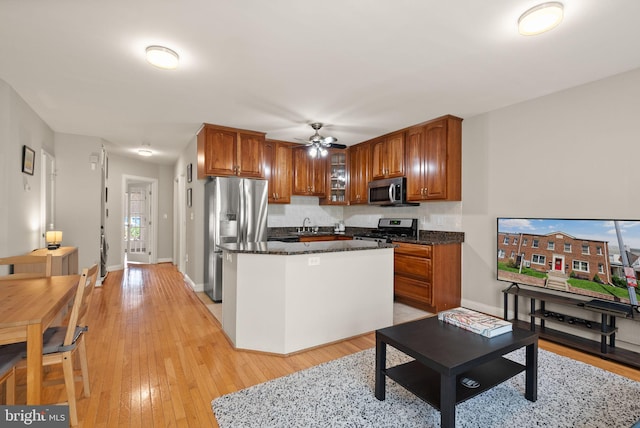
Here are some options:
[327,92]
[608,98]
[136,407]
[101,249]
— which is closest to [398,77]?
[327,92]

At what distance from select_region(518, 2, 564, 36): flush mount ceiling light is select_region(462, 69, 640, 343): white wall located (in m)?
1.50

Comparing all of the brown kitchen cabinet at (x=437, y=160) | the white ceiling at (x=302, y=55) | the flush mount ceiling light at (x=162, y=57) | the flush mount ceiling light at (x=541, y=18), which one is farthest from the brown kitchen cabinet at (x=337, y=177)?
the flush mount ceiling light at (x=541, y=18)

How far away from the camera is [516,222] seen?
3.37 meters

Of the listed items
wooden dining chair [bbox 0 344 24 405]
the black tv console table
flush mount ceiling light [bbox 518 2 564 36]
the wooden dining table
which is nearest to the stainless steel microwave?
the black tv console table

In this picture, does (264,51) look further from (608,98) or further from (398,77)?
(608,98)

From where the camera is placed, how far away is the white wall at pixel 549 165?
109 inches

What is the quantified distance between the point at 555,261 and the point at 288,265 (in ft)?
8.53

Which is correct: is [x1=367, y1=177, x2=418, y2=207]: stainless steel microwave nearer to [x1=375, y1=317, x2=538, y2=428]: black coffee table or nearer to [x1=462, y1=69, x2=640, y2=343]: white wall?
[x1=462, y1=69, x2=640, y2=343]: white wall

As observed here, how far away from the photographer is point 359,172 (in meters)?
5.53

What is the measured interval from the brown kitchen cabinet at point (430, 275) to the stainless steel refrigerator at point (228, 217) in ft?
7.00

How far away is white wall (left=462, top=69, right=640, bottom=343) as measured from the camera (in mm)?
2766

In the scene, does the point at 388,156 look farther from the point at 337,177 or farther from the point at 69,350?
the point at 69,350

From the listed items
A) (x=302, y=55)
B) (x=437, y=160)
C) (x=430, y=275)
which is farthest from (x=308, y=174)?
(x=302, y=55)

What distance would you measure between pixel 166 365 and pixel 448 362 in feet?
7.15
